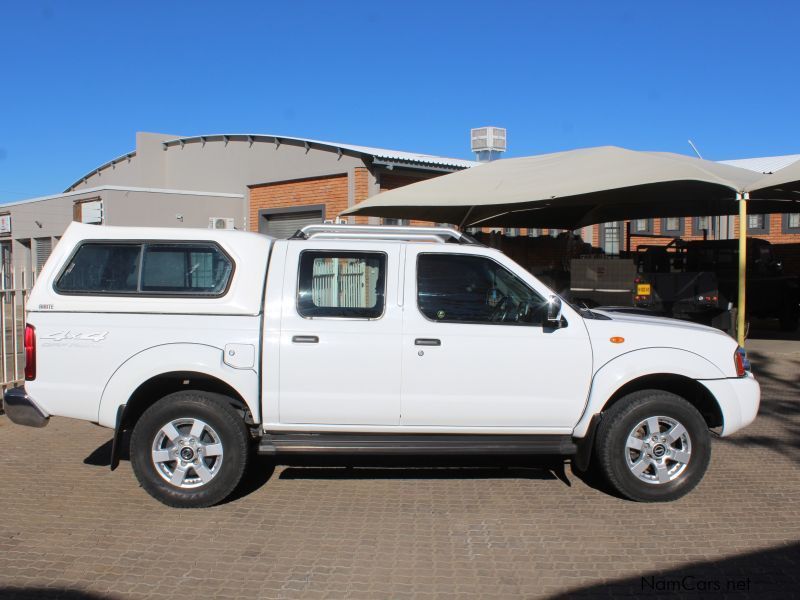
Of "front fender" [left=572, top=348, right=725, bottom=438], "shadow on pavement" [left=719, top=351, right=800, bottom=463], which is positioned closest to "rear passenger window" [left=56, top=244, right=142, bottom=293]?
"front fender" [left=572, top=348, right=725, bottom=438]

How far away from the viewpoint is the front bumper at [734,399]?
520 cm

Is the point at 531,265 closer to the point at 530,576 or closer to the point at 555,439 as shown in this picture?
the point at 555,439

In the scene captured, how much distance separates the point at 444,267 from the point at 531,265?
47.7 ft

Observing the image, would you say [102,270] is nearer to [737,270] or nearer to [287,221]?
[287,221]

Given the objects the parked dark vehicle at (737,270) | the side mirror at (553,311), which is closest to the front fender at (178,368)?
the side mirror at (553,311)

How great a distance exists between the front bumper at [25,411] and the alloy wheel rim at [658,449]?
4170 millimetres

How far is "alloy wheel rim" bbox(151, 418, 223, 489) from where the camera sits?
4.98 metres

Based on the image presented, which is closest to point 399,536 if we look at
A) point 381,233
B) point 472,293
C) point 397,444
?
point 397,444

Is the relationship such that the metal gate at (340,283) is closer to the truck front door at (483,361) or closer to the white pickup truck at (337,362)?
the white pickup truck at (337,362)

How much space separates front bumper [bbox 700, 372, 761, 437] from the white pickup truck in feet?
0.05

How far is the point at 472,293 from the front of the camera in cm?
515

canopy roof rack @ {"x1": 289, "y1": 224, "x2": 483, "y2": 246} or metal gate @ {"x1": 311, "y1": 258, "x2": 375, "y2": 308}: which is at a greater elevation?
canopy roof rack @ {"x1": 289, "y1": 224, "x2": 483, "y2": 246}

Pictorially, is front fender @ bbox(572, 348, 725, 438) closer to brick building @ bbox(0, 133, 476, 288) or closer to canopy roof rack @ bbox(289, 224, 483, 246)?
canopy roof rack @ bbox(289, 224, 483, 246)

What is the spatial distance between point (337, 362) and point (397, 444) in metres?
0.71
